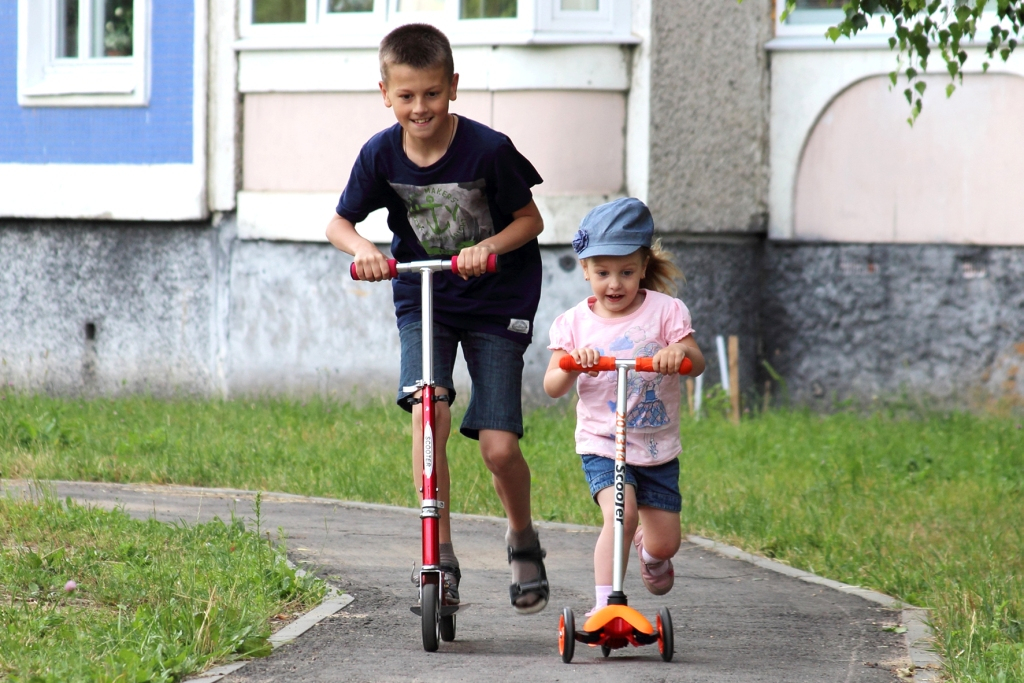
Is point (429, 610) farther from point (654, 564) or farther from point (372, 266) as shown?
point (372, 266)

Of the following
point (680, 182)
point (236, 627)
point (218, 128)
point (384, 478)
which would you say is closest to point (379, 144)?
point (236, 627)

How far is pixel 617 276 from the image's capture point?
4.67 metres

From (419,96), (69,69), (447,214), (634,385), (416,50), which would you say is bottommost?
(634,385)

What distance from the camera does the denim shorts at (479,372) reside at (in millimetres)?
4754

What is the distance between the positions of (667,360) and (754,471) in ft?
13.7

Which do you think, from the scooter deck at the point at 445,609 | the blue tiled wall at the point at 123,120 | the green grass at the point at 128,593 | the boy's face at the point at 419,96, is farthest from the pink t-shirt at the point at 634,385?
the blue tiled wall at the point at 123,120

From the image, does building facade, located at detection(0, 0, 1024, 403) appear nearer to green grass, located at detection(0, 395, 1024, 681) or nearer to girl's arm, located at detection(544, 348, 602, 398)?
green grass, located at detection(0, 395, 1024, 681)

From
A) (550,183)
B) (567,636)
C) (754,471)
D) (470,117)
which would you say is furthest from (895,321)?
(567,636)

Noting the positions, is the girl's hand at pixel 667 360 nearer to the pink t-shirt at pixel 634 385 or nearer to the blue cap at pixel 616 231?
the pink t-shirt at pixel 634 385

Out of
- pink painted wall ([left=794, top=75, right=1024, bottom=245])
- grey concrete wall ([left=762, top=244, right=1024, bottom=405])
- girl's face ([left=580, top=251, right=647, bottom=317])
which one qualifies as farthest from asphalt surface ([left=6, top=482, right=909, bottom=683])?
pink painted wall ([left=794, top=75, right=1024, bottom=245])

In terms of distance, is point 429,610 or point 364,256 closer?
point 429,610

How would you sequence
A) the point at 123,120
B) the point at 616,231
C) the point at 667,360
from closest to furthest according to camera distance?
the point at 667,360
the point at 616,231
the point at 123,120

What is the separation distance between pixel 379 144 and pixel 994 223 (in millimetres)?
7287

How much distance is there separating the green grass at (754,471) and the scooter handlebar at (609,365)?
1.28m
